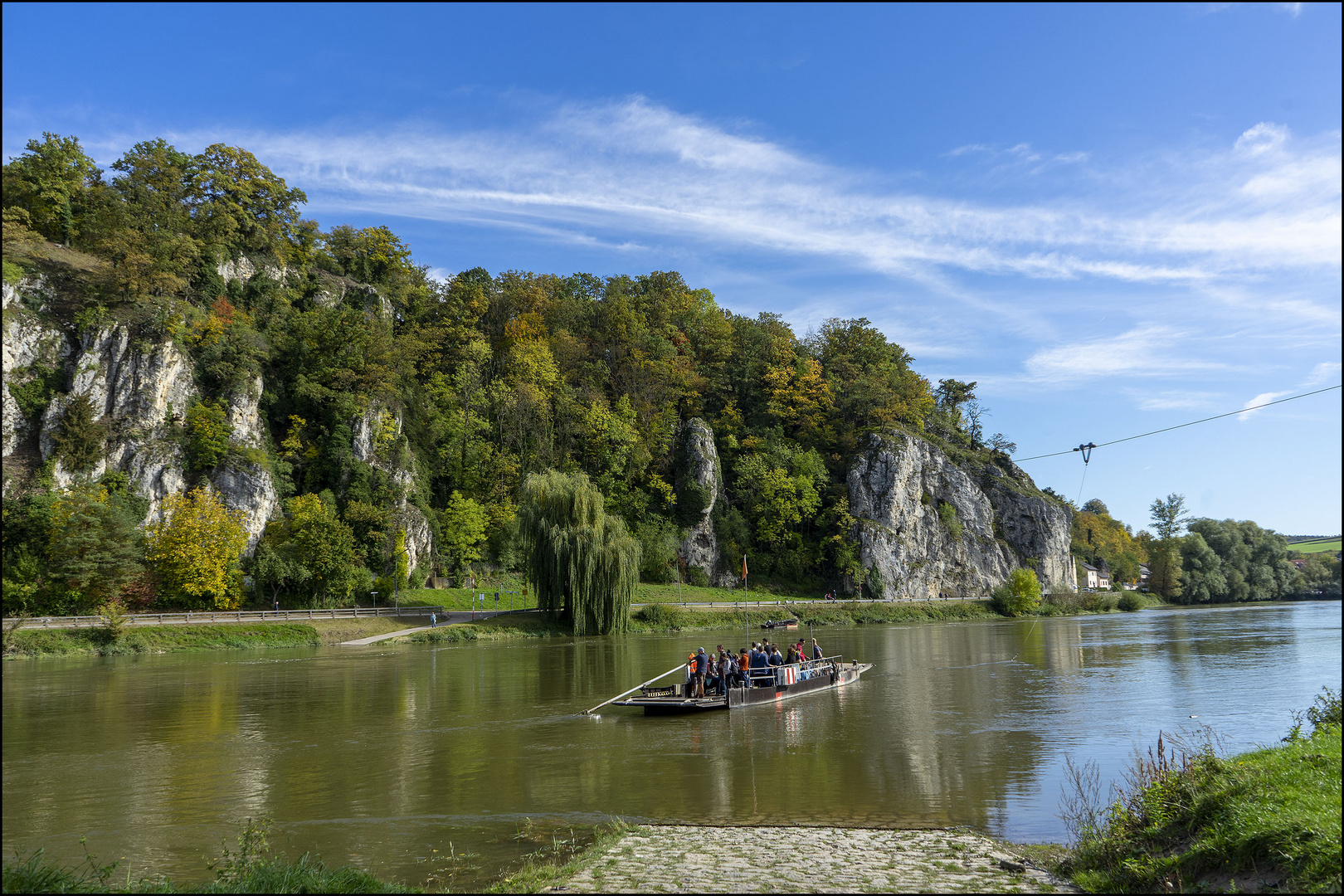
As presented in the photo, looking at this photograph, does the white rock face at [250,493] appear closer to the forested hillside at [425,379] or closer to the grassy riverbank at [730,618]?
the forested hillside at [425,379]

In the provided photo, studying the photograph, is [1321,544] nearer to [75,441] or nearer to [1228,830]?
[1228,830]

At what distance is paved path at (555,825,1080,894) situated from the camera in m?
9.28

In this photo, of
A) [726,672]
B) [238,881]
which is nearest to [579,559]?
Answer: [726,672]

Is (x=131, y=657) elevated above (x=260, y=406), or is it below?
below

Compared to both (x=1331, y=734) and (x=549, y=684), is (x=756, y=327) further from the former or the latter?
(x=1331, y=734)

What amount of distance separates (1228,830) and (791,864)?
4.95 m

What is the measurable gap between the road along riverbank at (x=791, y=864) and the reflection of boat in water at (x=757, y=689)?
467 inches

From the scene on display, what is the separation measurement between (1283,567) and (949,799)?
3067 inches

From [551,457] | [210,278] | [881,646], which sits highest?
[210,278]

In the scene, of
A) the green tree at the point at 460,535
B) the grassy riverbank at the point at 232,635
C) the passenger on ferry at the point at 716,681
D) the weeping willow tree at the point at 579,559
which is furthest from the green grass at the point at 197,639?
the passenger on ferry at the point at 716,681

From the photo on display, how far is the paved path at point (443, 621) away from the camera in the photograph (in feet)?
157

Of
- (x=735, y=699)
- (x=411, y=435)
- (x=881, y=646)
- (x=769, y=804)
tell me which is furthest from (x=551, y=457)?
(x=769, y=804)

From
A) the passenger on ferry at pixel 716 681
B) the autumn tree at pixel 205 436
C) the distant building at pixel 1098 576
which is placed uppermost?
the autumn tree at pixel 205 436

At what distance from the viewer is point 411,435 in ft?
240
